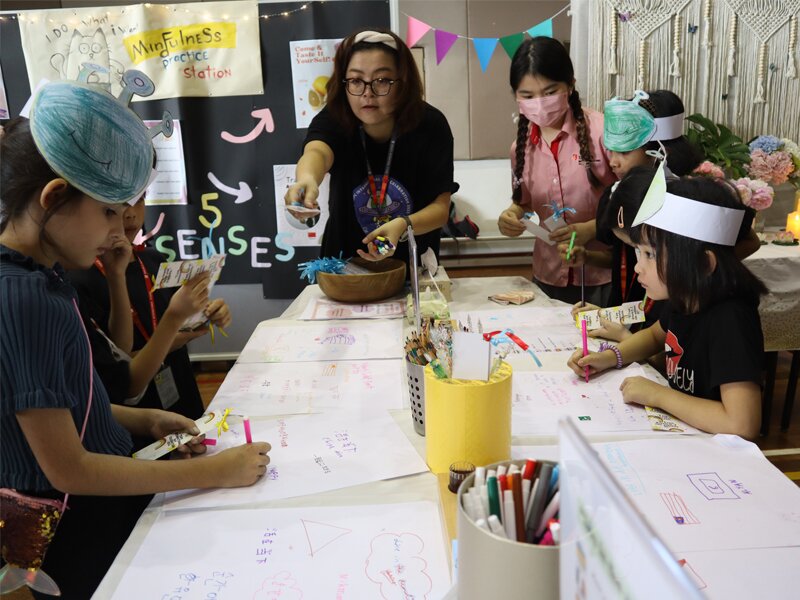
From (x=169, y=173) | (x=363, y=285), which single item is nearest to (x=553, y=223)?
(x=363, y=285)

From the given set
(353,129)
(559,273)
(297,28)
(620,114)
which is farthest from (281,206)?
(620,114)

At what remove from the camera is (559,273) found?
2.29m

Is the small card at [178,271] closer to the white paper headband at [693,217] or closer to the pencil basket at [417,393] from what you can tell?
the pencil basket at [417,393]

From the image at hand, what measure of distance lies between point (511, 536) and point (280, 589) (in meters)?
0.35

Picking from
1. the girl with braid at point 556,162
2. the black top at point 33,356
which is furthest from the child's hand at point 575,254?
the black top at point 33,356

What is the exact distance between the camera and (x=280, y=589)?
75 cm

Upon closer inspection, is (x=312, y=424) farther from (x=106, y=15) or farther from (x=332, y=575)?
(x=106, y=15)

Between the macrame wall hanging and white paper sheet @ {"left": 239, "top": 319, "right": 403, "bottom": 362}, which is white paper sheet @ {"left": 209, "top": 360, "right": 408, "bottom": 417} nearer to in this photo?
white paper sheet @ {"left": 239, "top": 319, "right": 403, "bottom": 362}

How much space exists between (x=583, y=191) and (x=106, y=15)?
237cm

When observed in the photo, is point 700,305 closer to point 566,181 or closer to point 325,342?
point 325,342

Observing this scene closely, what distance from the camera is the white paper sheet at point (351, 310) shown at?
189cm

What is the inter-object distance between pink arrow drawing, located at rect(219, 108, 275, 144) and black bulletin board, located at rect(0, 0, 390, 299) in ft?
0.06

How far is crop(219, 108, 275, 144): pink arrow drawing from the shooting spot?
121 inches

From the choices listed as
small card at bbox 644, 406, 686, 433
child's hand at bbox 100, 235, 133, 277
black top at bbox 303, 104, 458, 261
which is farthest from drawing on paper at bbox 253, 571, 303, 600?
black top at bbox 303, 104, 458, 261
